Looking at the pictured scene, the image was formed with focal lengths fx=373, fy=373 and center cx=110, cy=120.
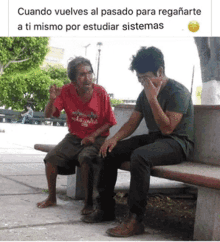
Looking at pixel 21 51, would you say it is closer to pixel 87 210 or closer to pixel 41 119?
pixel 41 119

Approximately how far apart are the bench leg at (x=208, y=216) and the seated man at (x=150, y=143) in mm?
394

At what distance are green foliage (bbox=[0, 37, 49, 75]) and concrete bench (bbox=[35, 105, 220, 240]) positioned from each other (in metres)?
20.5

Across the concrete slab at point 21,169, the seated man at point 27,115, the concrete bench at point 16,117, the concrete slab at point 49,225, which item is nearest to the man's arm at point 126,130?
the concrete slab at point 49,225

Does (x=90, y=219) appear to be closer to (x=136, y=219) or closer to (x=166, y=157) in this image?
(x=136, y=219)

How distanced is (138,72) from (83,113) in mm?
724

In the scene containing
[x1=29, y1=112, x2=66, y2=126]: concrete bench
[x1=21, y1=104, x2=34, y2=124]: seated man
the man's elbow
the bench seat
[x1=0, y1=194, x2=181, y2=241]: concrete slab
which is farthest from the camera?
[x1=29, y1=112, x2=66, y2=126]: concrete bench

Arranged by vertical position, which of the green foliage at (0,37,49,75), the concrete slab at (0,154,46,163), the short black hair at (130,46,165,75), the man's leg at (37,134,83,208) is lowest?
the concrete slab at (0,154,46,163)

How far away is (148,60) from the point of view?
311cm

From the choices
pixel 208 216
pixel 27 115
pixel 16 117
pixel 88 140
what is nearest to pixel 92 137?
pixel 88 140

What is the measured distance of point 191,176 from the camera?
251 cm

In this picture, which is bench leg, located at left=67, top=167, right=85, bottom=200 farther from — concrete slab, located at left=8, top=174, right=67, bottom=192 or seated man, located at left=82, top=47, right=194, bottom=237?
seated man, located at left=82, top=47, right=194, bottom=237

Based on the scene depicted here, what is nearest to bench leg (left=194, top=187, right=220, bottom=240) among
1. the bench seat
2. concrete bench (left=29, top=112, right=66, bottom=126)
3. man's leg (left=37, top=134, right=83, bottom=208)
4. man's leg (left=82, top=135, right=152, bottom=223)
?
the bench seat

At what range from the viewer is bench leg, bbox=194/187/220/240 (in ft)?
8.41

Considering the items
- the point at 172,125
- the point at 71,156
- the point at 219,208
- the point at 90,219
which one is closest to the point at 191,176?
the point at 219,208
